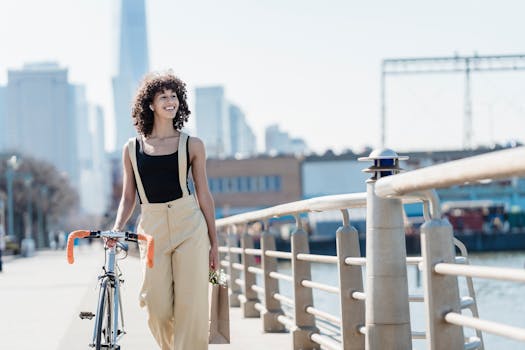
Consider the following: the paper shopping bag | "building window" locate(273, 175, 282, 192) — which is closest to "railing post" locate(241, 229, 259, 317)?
the paper shopping bag

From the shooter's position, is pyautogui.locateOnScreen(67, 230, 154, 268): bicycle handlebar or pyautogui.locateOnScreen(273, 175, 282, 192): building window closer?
pyautogui.locateOnScreen(67, 230, 154, 268): bicycle handlebar

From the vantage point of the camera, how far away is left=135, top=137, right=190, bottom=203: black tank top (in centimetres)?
617

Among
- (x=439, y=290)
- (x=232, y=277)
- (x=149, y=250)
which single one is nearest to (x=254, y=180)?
(x=232, y=277)

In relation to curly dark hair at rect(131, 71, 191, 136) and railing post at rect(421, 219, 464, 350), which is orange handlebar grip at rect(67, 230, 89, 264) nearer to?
curly dark hair at rect(131, 71, 191, 136)

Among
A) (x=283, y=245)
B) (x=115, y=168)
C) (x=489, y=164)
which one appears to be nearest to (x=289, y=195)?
(x=283, y=245)

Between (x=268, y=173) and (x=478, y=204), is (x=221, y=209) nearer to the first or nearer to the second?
(x=268, y=173)

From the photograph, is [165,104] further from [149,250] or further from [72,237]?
[149,250]

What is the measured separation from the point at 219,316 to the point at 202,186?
164 centimetres

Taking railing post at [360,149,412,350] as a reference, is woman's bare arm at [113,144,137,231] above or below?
above

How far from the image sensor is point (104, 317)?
19.6 ft

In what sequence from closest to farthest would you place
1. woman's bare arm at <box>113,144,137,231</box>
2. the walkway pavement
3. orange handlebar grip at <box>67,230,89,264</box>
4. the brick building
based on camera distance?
orange handlebar grip at <box>67,230,89,264</box> → woman's bare arm at <box>113,144,137,231</box> → the walkway pavement → the brick building

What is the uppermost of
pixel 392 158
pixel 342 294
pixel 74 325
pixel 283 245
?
pixel 392 158

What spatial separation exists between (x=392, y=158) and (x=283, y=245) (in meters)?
83.4

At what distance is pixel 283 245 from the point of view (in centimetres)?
8912
